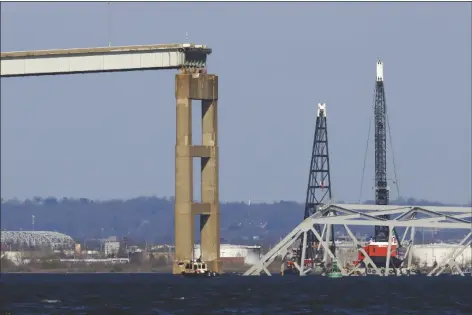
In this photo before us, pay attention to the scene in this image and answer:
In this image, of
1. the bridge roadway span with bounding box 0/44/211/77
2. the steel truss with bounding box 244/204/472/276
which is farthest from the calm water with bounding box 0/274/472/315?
the steel truss with bounding box 244/204/472/276

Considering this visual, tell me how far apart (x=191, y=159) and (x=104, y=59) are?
14.3m

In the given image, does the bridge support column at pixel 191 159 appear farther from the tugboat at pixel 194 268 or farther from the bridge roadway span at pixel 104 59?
the bridge roadway span at pixel 104 59

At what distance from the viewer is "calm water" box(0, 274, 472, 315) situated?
101 meters

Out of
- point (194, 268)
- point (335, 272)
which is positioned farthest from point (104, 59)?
point (335, 272)

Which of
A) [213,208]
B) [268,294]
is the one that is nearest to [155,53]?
[213,208]

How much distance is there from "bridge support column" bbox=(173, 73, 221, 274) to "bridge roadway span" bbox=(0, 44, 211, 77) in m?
2.44

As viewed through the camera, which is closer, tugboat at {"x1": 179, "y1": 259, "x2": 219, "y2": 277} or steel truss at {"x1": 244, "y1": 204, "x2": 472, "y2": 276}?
tugboat at {"x1": 179, "y1": 259, "x2": 219, "y2": 277}

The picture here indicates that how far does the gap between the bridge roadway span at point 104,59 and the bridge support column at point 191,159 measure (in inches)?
96.0

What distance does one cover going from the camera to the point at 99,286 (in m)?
148

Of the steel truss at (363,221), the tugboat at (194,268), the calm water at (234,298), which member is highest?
the steel truss at (363,221)

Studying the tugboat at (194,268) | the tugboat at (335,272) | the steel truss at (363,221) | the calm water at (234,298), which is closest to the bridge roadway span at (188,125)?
the tugboat at (194,268)

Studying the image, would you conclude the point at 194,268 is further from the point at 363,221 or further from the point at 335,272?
the point at 335,272

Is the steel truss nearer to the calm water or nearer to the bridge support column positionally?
the bridge support column

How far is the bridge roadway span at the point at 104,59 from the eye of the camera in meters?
162
